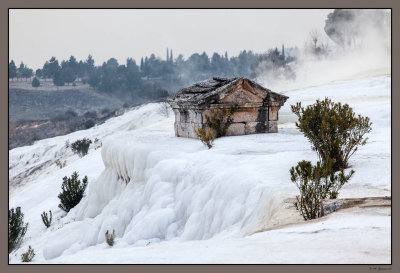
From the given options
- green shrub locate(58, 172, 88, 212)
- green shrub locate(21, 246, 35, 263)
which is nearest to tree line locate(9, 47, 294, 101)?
green shrub locate(58, 172, 88, 212)

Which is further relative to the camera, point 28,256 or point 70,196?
point 70,196

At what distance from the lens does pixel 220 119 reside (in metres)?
A: 12.2

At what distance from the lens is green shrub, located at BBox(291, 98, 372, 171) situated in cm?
780

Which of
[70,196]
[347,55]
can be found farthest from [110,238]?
[347,55]

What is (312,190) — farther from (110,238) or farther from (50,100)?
(50,100)

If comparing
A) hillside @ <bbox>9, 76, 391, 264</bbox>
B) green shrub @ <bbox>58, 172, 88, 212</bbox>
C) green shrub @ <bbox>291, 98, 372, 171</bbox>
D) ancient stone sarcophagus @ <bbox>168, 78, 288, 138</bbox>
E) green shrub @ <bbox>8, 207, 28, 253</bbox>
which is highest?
ancient stone sarcophagus @ <bbox>168, 78, 288, 138</bbox>

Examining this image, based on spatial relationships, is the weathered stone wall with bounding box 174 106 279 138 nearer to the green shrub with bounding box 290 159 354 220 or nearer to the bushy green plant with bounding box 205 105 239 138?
the bushy green plant with bounding box 205 105 239 138

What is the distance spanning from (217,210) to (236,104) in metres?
5.52

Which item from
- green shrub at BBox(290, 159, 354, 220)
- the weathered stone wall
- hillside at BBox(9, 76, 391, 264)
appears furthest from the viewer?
the weathered stone wall

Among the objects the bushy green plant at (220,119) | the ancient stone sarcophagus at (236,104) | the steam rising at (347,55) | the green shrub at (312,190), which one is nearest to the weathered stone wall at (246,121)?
the ancient stone sarcophagus at (236,104)

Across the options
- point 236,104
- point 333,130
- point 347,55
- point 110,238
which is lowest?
point 110,238

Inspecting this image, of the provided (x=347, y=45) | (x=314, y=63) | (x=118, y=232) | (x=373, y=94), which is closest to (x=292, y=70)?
(x=314, y=63)

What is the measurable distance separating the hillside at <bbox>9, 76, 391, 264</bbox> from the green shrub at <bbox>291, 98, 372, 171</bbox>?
0.31m

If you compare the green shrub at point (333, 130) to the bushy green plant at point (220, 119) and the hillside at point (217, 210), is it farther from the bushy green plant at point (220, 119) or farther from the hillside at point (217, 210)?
the bushy green plant at point (220, 119)
